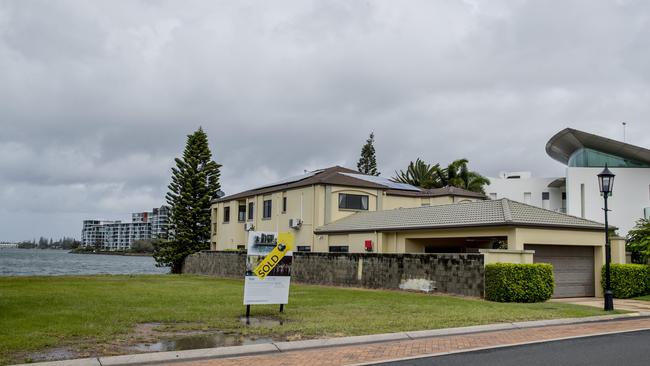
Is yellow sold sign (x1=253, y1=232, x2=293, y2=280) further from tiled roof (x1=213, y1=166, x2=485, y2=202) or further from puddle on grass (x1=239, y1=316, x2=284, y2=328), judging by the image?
tiled roof (x1=213, y1=166, x2=485, y2=202)

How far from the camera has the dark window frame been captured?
40.3 m

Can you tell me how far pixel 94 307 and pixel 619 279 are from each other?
1977 cm

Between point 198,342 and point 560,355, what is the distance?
6.32 meters

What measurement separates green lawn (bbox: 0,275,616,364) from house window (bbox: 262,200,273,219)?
2343cm

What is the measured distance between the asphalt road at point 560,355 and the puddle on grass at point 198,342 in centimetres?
301

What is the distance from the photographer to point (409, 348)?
1120cm

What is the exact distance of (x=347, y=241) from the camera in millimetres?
35625

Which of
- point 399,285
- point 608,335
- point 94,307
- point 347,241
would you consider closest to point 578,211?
point 347,241

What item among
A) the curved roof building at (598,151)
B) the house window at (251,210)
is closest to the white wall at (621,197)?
the curved roof building at (598,151)

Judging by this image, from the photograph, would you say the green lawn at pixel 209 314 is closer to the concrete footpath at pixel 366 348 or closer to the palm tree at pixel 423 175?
the concrete footpath at pixel 366 348

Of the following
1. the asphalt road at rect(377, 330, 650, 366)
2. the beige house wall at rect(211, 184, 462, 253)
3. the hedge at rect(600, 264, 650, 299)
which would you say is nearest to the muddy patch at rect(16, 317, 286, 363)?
the asphalt road at rect(377, 330, 650, 366)

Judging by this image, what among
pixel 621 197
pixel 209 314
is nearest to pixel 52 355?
pixel 209 314

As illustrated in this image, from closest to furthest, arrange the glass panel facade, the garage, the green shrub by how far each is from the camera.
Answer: the green shrub → the garage → the glass panel facade

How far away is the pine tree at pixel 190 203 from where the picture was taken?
193 feet
